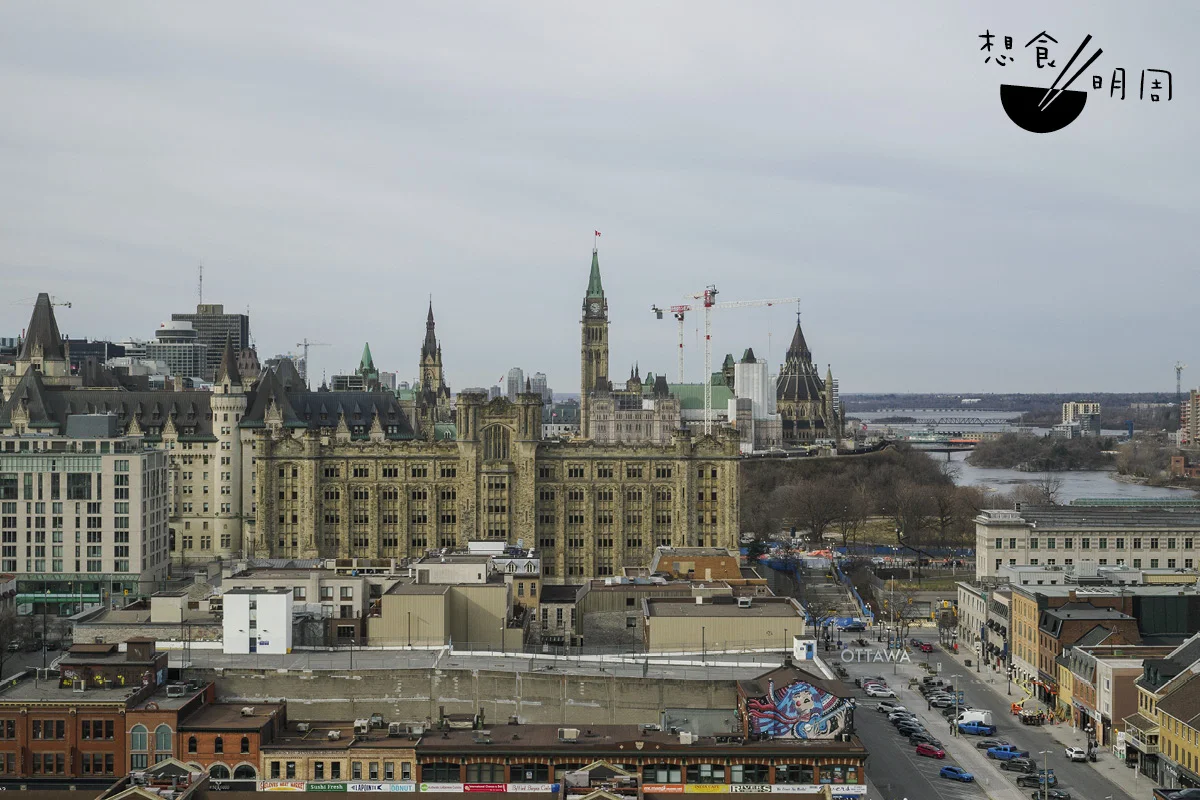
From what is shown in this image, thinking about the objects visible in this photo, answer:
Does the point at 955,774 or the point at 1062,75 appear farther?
the point at 955,774

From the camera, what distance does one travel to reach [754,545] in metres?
179

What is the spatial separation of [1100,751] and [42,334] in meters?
143

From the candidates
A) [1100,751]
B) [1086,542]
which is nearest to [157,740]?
[1100,751]

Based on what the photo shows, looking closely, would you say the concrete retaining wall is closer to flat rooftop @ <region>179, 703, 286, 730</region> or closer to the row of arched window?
flat rooftop @ <region>179, 703, 286, 730</region>

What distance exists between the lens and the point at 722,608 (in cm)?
9744

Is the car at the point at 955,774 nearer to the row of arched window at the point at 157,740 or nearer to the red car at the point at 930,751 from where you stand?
the red car at the point at 930,751

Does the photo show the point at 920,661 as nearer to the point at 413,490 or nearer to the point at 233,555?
the point at 413,490

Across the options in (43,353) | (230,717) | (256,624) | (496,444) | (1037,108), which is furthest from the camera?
(43,353)

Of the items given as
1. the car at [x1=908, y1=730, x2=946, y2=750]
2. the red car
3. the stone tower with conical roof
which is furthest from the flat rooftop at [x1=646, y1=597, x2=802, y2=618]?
the stone tower with conical roof

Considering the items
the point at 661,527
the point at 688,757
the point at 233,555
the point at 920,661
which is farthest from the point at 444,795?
the point at 233,555

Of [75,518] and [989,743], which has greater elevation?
[75,518]

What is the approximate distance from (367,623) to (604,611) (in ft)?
66.7

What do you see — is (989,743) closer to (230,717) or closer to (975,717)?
(975,717)

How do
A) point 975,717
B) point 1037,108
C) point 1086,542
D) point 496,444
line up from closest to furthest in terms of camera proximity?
point 1037,108
point 975,717
point 1086,542
point 496,444
